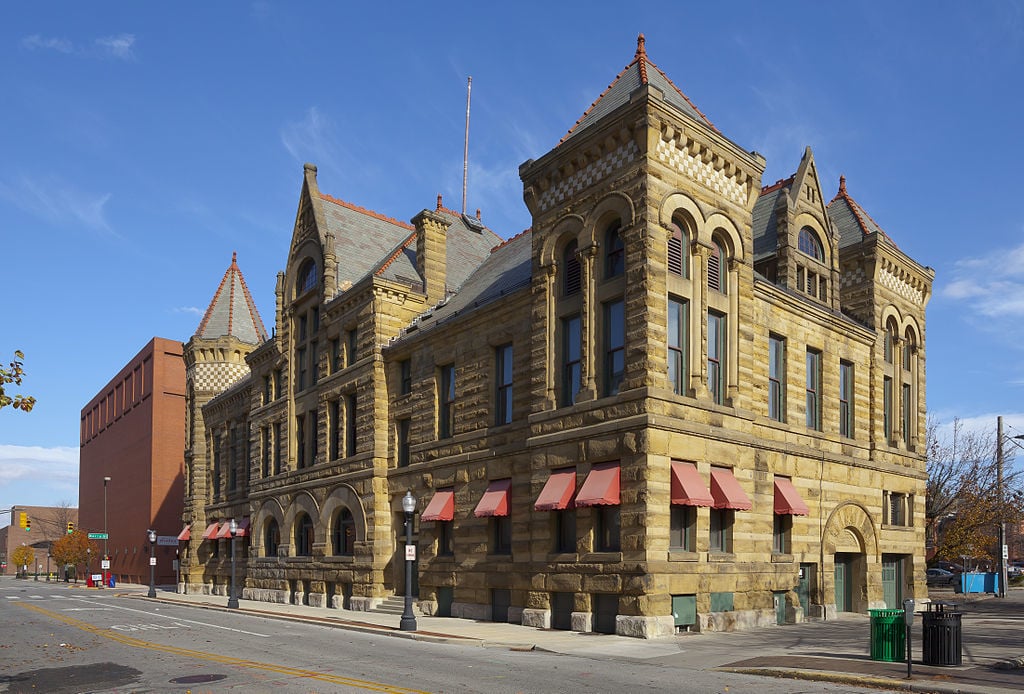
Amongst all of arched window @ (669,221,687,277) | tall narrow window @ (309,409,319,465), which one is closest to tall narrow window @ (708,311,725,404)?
arched window @ (669,221,687,277)

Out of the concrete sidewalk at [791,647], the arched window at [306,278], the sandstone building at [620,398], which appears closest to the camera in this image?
the concrete sidewalk at [791,647]

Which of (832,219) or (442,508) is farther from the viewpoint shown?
(832,219)

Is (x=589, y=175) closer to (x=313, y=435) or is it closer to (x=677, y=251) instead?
(x=677, y=251)

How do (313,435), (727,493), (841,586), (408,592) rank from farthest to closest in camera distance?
(313,435) < (841,586) < (408,592) < (727,493)

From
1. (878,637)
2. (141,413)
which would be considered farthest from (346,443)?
(141,413)

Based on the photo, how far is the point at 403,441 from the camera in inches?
1351

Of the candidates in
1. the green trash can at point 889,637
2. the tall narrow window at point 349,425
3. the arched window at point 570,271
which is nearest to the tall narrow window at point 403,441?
the tall narrow window at point 349,425

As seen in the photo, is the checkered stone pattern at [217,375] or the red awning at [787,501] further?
the checkered stone pattern at [217,375]

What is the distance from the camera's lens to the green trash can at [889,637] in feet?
55.3

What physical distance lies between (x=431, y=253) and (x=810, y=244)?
48.8 ft

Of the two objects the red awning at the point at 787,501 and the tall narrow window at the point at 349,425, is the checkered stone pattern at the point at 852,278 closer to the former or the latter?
the red awning at the point at 787,501

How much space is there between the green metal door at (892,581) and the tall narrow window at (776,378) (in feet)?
27.4

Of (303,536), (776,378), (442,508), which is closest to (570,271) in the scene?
(776,378)

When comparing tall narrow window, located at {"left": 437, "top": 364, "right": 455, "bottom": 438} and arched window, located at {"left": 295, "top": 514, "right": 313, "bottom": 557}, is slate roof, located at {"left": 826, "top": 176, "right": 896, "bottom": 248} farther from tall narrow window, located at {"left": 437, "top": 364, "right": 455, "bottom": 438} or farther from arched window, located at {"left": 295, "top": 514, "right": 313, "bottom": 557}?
arched window, located at {"left": 295, "top": 514, "right": 313, "bottom": 557}
